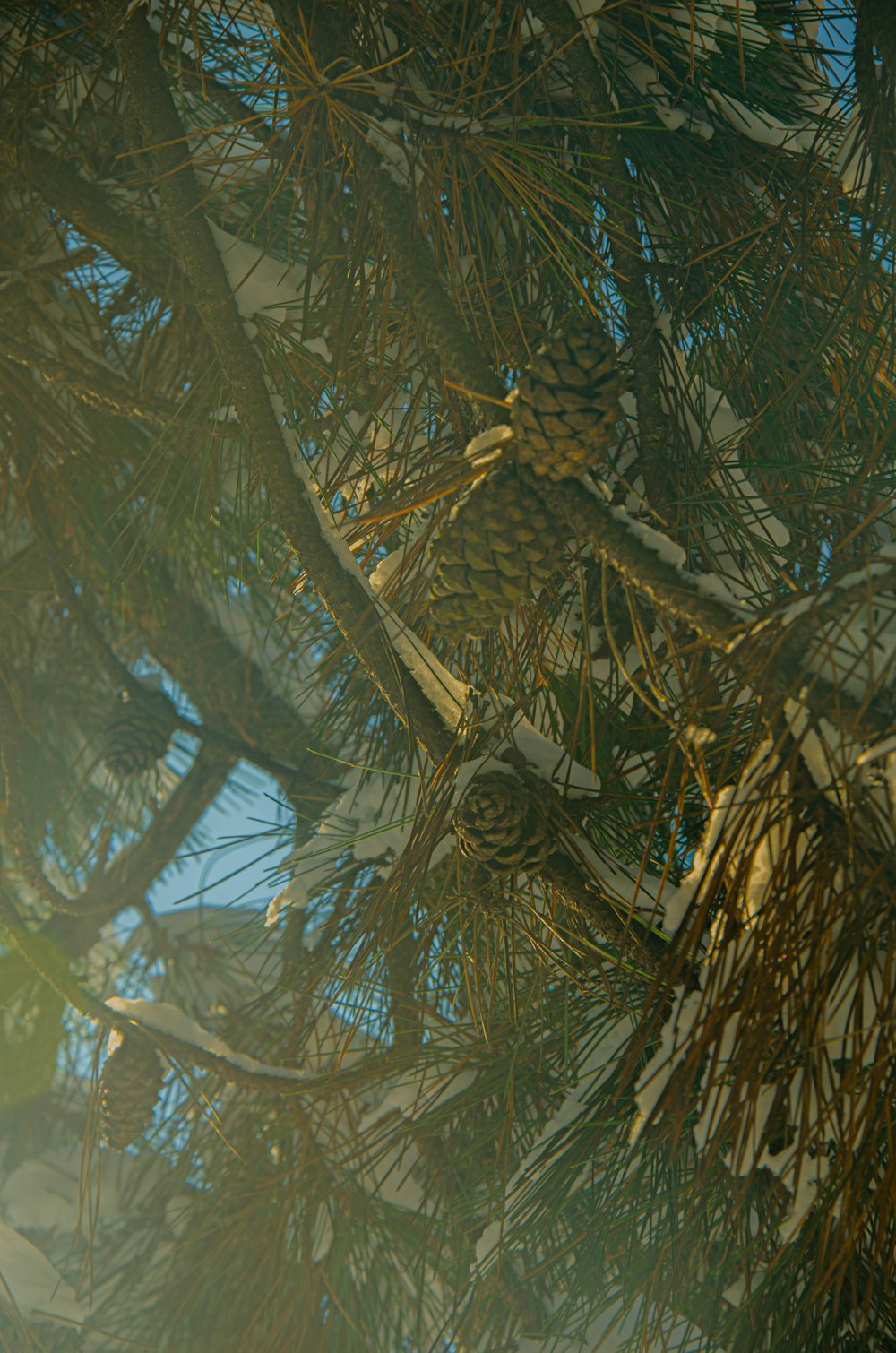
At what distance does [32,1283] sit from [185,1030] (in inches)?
16.0

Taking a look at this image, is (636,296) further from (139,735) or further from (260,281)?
(139,735)

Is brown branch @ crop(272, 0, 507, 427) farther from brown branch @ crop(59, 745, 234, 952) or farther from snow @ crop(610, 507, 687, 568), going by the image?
brown branch @ crop(59, 745, 234, 952)

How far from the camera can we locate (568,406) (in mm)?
406

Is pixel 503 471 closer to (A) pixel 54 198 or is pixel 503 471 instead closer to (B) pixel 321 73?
(B) pixel 321 73

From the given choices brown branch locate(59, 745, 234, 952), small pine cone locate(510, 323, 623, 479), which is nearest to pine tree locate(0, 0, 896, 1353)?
small pine cone locate(510, 323, 623, 479)

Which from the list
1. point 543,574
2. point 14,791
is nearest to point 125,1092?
point 14,791

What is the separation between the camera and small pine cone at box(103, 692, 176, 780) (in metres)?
1.26

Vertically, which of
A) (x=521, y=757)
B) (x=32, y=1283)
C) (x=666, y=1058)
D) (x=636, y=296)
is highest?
(x=636, y=296)

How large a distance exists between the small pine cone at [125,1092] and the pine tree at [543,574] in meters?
0.05

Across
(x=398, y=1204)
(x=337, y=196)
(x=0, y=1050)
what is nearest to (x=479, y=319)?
(x=337, y=196)

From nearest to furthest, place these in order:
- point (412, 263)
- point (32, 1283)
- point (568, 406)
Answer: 1. point (568, 406)
2. point (412, 263)
3. point (32, 1283)

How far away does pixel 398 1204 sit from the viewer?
3.00 ft

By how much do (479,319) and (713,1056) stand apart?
1.47 feet

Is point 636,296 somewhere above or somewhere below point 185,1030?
above
